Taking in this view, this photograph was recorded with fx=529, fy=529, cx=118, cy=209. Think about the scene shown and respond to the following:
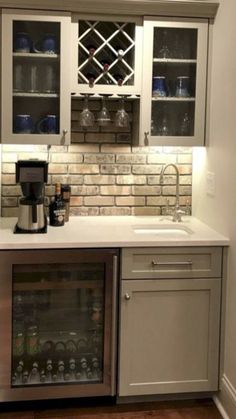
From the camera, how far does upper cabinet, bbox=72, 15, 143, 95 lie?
117 inches

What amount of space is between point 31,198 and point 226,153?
1069mm

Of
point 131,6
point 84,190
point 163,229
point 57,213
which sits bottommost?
point 163,229

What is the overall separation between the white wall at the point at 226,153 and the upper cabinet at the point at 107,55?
1.47 ft

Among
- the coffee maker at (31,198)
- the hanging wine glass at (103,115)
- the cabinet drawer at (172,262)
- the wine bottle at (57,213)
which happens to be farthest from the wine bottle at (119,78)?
the cabinet drawer at (172,262)

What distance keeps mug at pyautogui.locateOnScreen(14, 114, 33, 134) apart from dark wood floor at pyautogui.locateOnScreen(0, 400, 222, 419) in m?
1.48

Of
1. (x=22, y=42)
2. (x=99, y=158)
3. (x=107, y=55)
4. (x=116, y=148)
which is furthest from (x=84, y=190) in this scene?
(x=22, y=42)

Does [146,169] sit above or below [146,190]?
above

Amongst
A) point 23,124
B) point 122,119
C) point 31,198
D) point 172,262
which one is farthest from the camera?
point 122,119

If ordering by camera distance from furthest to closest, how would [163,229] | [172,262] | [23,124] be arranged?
[163,229] → [23,124] → [172,262]

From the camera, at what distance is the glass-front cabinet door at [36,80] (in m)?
2.90

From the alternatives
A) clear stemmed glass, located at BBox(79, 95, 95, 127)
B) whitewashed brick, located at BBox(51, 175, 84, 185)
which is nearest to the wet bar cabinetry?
clear stemmed glass, located at BBox(79, 95, 95, 127)

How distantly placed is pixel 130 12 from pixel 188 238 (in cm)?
129

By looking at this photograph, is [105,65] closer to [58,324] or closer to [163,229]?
[163,229]

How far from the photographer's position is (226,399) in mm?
2736
